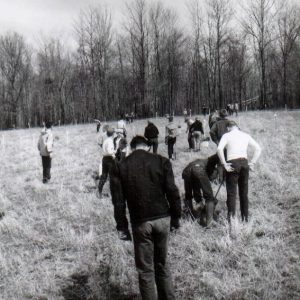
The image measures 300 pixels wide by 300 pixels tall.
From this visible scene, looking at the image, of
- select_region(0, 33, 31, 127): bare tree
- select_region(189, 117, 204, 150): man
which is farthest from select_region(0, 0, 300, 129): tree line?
select_region(189, 117, 204, 150): man

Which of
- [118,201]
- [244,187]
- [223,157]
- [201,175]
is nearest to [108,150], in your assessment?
[201,175]

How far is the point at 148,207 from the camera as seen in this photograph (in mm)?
4637

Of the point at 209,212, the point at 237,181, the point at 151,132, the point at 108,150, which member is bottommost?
the point at 209,212

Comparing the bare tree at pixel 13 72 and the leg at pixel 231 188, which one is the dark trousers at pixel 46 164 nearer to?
the leg at pixel 231 188

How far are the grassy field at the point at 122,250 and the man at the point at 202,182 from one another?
1.11 ft

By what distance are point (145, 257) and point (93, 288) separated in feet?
5.12

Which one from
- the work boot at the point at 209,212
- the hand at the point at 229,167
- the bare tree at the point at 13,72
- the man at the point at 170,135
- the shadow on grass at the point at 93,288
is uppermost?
the bare tree at the point at 13,72

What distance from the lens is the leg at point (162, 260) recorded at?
15.4 feet

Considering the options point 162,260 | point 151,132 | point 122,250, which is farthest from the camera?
point 151,132

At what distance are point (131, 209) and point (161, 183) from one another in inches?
16.8

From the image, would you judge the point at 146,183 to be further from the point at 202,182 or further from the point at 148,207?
the point at 202,182

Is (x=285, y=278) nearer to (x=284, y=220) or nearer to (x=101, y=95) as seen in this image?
(x=284, y=220)

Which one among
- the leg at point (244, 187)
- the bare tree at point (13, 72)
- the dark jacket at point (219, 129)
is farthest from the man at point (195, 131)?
the bare tree at point (13, 72)

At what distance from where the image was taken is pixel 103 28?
186 ft
